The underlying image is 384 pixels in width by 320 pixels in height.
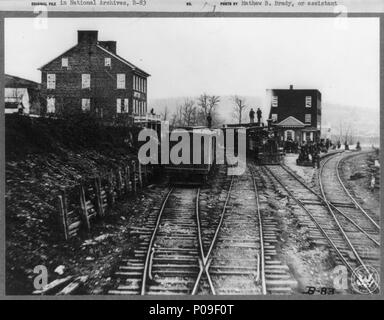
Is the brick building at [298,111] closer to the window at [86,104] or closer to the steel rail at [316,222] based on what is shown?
the steel rail at [316,222]

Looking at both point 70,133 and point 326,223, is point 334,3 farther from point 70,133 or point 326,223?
point 70,133

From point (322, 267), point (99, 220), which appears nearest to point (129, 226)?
point (99, 220)

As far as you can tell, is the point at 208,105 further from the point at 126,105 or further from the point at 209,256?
the point at 209,256

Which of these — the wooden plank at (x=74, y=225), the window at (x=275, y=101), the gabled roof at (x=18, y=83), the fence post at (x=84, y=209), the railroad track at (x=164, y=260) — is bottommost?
the railroad track at (x=164, y=260)

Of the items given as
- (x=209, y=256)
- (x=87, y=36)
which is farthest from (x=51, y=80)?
(x=209, y=256)

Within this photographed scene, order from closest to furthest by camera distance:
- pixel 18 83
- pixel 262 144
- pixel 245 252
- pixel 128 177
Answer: pixel 245 252
pixel 18 83
pixel 128 177
pixel 262 144

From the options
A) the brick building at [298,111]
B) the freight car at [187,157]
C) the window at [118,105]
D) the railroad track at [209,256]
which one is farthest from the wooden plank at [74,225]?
the brick building at [298,111]
